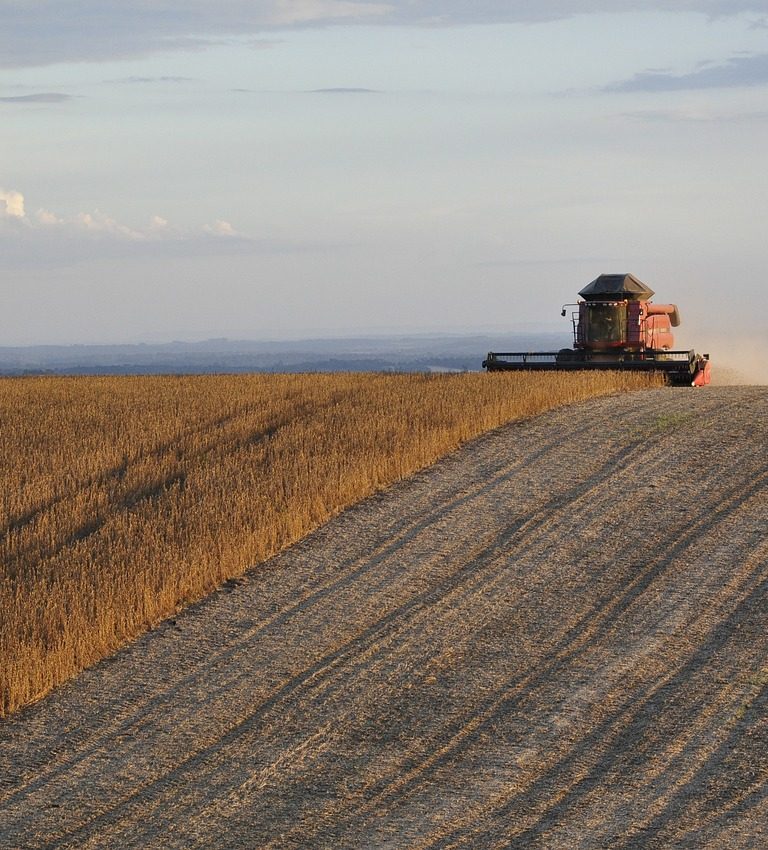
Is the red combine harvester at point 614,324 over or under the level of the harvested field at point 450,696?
over

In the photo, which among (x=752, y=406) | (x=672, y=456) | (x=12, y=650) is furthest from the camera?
(x=752, y=406)

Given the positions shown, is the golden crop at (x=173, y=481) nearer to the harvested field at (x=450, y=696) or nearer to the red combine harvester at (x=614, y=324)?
the harvested field at (x=450, y=696)

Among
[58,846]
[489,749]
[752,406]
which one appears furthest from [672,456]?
[58,846]

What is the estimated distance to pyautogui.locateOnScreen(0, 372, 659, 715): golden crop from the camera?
9789mm

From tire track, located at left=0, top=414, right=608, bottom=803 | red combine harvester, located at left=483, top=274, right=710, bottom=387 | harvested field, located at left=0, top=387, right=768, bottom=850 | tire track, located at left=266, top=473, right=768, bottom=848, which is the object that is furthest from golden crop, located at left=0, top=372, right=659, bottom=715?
red combine harvester, located at left=483, top=274, right=710, bottom=387

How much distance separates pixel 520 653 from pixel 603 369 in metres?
17.9

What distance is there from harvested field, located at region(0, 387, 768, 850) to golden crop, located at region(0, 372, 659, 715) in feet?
1.08

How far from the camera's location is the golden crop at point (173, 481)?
32.1ft

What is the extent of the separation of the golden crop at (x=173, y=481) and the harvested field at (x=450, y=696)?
329mm

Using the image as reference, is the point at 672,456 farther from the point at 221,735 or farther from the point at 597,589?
the point at 221,735

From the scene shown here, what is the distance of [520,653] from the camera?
369 inches

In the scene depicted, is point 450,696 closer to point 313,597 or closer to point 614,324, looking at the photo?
point 313,597

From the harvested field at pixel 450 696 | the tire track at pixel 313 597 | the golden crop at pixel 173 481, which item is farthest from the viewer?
the golden crop at pixel 173 481

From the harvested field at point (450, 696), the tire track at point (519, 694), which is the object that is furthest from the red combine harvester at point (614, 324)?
the tire track at point (519, 694)
